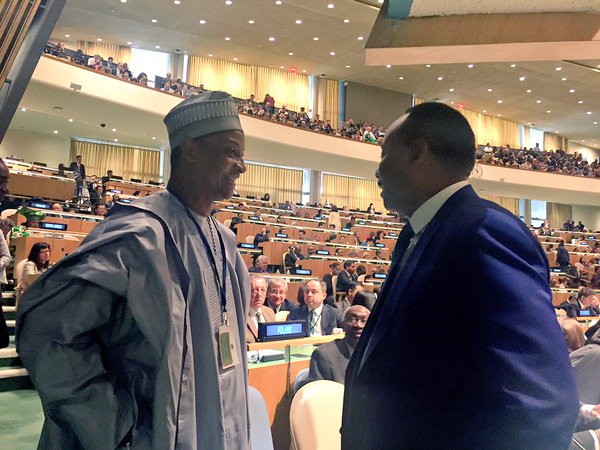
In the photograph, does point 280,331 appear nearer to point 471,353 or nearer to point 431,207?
point 431,207

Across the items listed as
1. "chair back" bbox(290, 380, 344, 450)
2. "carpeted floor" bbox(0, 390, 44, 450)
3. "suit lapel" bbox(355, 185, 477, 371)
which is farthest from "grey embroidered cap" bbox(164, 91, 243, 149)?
"carpeted floor" bbox(0, 390, 44, 450)

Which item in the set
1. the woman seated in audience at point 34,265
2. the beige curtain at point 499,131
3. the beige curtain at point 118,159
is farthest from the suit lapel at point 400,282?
the beige curtain at point 499,131

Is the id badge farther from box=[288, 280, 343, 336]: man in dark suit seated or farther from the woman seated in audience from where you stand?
the woman seated in audience

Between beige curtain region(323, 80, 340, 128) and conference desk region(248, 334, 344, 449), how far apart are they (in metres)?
20.4

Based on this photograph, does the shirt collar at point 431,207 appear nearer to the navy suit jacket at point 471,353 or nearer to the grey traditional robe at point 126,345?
the navy suit jacket at point 471,353

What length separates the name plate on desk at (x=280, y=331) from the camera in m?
2.49

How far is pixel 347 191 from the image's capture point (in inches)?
901

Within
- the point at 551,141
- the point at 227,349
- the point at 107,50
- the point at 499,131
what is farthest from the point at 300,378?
the point at 551,141

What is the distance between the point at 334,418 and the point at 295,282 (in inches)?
292

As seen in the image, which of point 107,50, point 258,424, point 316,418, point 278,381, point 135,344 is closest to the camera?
point 135,344

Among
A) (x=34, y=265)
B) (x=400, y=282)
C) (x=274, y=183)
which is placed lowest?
(x=34, y=265)

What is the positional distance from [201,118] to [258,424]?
1.13 meters

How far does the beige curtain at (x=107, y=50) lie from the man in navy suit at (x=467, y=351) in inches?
747

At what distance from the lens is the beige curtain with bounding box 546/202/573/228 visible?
26422mm
